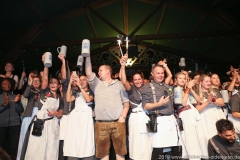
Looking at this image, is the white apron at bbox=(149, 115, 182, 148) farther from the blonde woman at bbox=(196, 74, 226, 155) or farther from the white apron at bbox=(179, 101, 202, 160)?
the blonde woman at bbox=(196, 74, 226, 155)

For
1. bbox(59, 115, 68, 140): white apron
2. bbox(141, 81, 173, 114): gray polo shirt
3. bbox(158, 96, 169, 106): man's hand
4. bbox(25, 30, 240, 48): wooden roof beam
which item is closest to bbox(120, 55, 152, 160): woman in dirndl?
bbox(141, 81, 173, 114): gray polo shirt

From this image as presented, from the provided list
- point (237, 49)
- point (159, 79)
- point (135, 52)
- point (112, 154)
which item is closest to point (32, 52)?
point (135, 52)

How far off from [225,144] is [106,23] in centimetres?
531

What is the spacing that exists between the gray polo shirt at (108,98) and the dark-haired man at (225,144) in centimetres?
141

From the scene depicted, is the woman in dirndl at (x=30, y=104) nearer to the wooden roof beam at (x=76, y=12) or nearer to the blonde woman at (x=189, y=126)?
the blonde woman at (x=189, y=126)

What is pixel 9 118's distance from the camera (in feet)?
11.4

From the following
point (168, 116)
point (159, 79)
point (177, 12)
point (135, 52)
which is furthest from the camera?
point (135, 52)

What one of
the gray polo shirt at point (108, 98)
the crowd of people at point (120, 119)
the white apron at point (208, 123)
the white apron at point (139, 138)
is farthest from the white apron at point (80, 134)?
the white apron at point (208, 123)

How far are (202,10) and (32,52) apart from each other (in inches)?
254

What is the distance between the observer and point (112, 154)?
143 inches

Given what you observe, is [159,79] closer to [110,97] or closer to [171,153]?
[110,97]

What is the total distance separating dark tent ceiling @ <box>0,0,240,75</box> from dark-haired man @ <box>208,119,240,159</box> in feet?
14.8

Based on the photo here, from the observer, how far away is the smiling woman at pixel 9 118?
3354 millimetres

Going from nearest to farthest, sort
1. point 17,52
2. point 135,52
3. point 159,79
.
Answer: point 159,79, point 17,52, point 135,52
